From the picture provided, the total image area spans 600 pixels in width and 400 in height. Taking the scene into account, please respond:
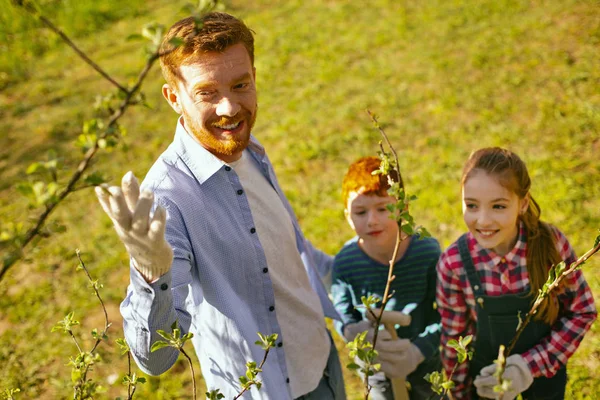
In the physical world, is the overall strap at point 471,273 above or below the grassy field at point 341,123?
below

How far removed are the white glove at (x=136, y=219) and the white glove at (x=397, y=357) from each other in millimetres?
1147

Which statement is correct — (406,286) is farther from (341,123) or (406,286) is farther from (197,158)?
(341,123)

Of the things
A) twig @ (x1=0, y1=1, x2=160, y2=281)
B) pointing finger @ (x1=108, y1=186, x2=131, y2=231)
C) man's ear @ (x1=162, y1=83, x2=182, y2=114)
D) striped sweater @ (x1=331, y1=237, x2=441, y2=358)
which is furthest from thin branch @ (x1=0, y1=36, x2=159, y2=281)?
striped sweater @ (x1=331, y1=237, x2=441, y2=358)

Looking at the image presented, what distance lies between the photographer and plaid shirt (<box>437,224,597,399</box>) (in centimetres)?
200

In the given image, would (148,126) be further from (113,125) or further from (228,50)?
(113,125)

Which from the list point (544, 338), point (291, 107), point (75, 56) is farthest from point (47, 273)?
point (75, 56)

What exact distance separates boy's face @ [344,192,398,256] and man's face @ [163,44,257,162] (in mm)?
613

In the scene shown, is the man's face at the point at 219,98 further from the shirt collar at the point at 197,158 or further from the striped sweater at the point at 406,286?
the striped sweater at the point at 406,286

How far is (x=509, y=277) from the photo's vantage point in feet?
6.64

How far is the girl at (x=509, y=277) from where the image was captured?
199 centimetres

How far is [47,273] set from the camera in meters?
4.57

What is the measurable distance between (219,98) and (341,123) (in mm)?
3642

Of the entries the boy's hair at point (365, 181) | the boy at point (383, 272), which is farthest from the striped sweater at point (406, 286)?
the boy's hair at point (365, 181)

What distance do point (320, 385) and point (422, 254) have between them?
66cm
